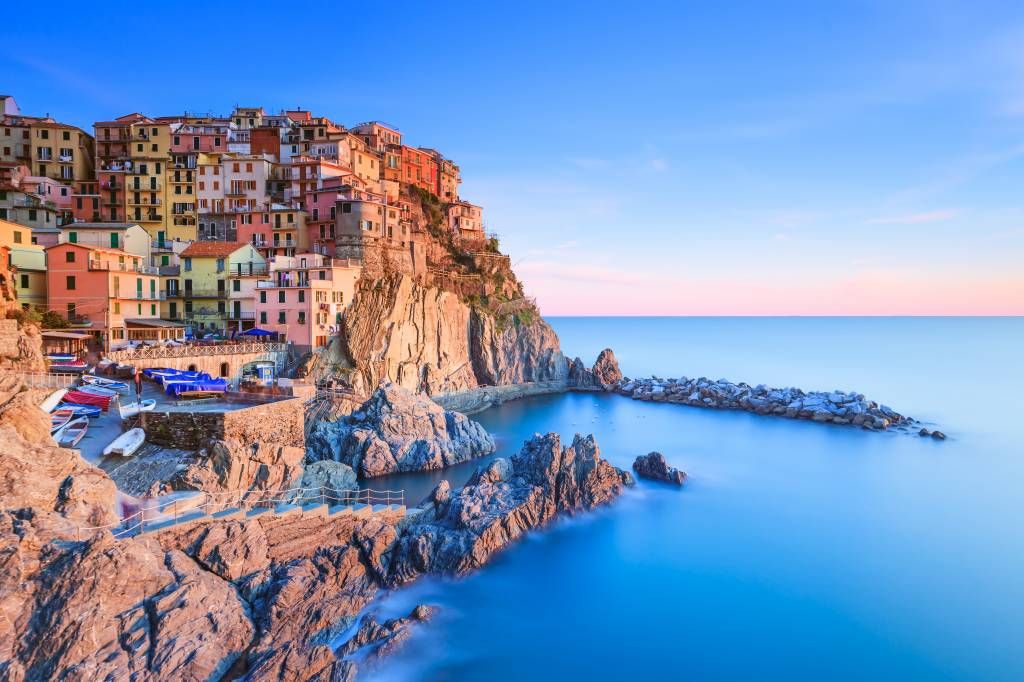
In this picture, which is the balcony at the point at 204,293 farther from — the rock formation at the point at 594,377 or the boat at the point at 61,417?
the rock formation at the point at 594,377

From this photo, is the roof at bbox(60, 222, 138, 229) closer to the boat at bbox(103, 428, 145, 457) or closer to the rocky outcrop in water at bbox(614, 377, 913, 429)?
the boat at bbox(103, 428, 145, 457)

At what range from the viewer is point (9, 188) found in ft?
137

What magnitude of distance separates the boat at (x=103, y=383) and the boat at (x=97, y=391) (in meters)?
0.29

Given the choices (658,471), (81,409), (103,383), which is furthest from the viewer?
(658,471)

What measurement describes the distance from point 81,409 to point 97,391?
266cm

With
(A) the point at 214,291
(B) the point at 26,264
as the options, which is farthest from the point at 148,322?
(A) the point at 214,291

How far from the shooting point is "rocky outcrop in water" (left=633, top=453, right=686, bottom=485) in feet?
100

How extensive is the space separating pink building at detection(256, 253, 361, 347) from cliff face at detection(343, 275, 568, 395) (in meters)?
1.58

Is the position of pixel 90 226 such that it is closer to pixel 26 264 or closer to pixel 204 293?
pixel 26 264

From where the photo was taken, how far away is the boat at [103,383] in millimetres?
24734

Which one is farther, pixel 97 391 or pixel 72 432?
pixel 97 391

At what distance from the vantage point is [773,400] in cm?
5153

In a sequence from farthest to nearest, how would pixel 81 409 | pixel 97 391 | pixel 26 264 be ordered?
pixel 26 264 → pixel 97 391 → pixel 81 409

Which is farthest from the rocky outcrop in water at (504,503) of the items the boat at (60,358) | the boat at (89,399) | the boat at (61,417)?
the boat at (60,358)
